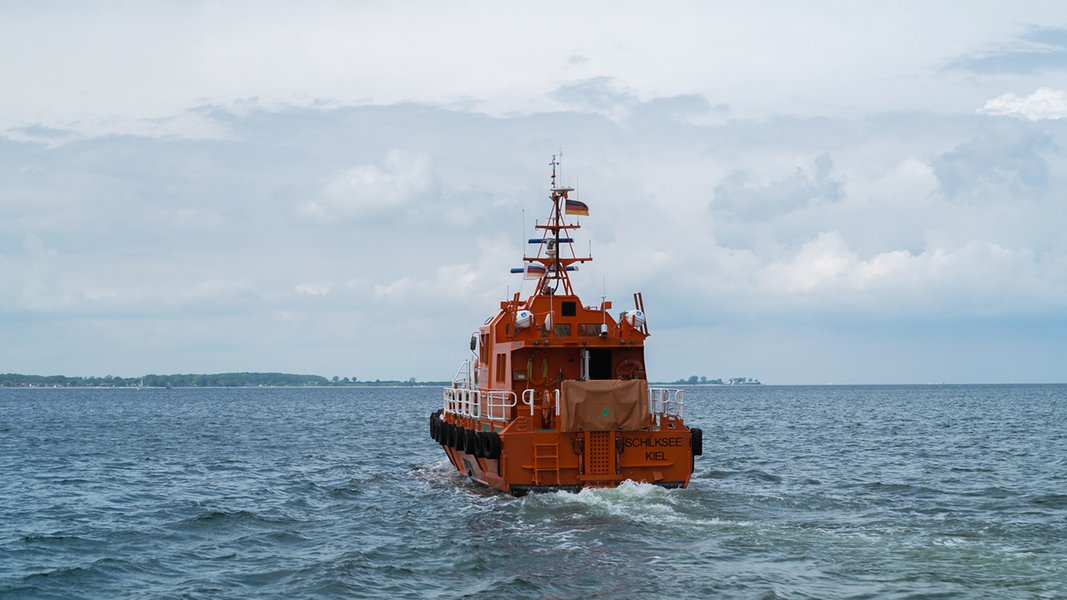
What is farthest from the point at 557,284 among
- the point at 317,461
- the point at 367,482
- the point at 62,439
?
the point at 62,439

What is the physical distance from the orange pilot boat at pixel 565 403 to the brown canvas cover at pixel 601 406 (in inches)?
0.8

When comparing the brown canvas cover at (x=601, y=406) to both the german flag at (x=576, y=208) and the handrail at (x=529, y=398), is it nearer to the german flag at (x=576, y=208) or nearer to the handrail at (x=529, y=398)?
the handrail at (x=529, y=398)

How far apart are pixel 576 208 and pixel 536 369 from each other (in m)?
4.54

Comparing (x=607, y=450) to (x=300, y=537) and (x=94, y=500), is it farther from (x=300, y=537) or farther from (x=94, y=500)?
(x=94, y=500)

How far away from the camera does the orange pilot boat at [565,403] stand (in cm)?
2211

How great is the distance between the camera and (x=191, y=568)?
17375 millimetres

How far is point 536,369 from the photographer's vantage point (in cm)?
2461

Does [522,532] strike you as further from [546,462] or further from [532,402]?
[532,402]

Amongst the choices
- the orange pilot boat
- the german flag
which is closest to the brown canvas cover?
the orange pilot boat

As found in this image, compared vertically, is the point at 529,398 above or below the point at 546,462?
above

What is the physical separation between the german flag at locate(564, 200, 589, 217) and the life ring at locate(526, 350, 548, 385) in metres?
4.10

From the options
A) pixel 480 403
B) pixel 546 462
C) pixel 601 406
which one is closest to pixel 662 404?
pixel 601 406

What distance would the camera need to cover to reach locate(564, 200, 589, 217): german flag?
2691 cm

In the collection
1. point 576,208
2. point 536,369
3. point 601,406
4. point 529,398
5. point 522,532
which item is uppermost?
point 576,208
